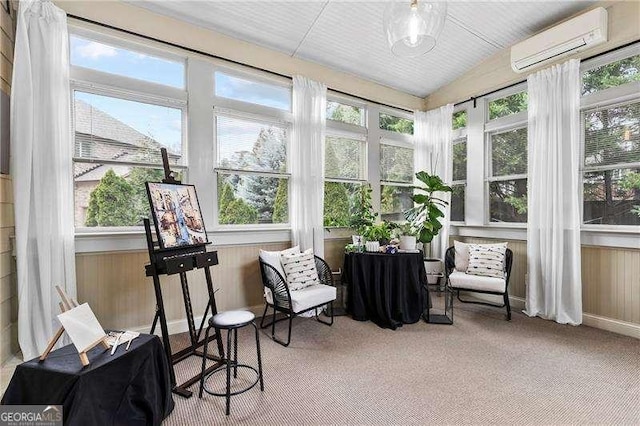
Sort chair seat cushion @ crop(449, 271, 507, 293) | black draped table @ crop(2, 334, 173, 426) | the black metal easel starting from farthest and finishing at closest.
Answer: chair seat cushion @ crop(449, 271, 507, 293), the black metal easel, black draped table @ crop(2, 334, 173, 426)

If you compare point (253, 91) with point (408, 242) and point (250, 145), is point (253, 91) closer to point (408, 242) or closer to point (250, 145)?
point (250, 145)

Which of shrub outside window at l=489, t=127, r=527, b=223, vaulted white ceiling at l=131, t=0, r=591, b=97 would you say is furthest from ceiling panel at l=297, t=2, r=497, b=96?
shrub outside window at l=489, t=127, r=527, b=223

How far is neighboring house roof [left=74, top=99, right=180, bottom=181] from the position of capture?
9.68ft

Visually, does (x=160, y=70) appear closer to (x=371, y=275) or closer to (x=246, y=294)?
(x=246, y=294)

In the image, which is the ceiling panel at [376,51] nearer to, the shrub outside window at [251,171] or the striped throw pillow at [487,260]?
the shrub outside window at [251,171]

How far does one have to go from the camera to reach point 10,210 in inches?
105

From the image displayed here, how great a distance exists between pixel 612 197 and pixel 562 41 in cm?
178

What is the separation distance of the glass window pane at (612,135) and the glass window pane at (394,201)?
87.5 inches

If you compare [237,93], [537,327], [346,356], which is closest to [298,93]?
[237,93]

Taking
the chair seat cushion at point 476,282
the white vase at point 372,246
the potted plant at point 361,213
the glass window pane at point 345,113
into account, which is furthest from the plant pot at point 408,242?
the glass window pane at point 345,113

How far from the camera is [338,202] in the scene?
4566mm

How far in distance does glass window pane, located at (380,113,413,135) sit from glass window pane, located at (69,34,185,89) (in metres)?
2.98

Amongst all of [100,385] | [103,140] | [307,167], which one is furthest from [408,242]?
[103,140]

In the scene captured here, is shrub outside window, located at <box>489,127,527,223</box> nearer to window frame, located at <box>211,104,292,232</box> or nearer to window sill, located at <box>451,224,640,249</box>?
window sill, located at <box>451,224,640,249</box>
